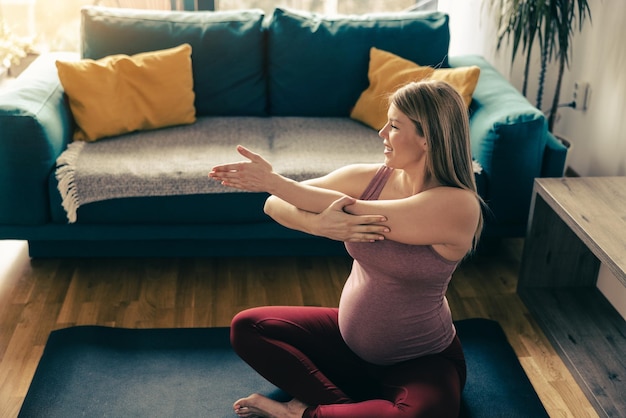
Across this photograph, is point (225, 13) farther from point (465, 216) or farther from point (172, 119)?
point (465, 216)

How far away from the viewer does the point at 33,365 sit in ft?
7.65

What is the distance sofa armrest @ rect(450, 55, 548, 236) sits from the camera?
2.70m

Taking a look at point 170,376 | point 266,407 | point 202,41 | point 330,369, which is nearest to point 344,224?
point 330,369

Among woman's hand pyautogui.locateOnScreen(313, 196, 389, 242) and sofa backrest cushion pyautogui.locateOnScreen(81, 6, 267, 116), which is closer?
woman's hand pyautogui.locateOnScreen(313, 196, 389, 242)

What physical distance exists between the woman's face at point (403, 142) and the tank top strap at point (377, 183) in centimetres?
12

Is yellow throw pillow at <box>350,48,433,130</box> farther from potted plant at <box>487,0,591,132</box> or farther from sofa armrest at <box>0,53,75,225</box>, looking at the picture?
sofa armrest at <box>0,53,75,225</box>

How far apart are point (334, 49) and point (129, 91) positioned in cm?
87

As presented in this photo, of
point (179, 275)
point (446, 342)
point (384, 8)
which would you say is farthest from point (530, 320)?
point (384, 8)

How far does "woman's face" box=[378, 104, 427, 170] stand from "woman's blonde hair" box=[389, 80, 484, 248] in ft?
0.04

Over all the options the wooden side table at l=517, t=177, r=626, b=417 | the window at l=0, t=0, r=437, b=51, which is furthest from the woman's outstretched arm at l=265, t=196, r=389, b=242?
the window at l=0, t=0, r=437, b=51

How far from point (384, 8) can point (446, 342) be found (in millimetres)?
2635

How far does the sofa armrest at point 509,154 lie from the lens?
270 centimetres

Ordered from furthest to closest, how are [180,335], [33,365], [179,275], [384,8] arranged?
[384,8]
[179,275]
[180,335]
[33,365]

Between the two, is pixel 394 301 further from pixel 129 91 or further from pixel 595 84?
pixel 595 84
